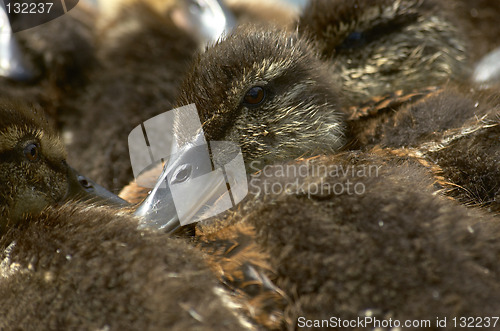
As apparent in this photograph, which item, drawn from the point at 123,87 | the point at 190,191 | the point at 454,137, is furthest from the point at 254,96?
the point at 123,87

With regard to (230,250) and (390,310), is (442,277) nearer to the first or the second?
(390,310)

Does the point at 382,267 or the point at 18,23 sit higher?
the point at 18,23

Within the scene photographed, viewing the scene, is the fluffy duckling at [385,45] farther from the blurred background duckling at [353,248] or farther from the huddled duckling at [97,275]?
the huddled duckling at [97,275]

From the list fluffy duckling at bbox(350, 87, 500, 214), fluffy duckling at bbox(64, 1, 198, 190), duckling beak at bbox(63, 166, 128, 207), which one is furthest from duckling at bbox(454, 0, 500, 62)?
duckling beak at bbox(63, 166, 128, 207)

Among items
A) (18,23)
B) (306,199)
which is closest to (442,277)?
(306,199)

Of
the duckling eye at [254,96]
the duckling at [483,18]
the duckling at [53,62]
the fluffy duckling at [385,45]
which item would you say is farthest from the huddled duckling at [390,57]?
the duckling at [53,62]

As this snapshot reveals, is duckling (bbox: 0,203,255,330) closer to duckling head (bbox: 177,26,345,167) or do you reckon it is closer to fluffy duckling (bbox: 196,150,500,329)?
fluffy duckling (bbox: 196,150,500,329)

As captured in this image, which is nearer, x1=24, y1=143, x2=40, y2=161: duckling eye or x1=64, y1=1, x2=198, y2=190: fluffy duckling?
x1=24, y1=143, x2=40, y2=161: duckling eye
